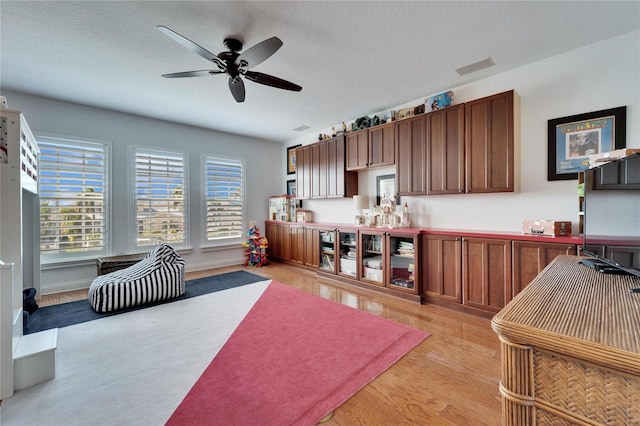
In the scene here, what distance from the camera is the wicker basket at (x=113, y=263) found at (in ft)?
13.1

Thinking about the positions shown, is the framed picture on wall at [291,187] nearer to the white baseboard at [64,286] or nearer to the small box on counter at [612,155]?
the white baseboard at [64,286]

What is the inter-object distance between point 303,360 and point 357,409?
0.62m

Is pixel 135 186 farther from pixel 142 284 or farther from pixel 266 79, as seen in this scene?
pixel 266 79

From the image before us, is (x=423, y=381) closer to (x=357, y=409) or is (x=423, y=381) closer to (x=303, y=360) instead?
(x=357, y=409)

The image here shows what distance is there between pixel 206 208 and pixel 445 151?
4457 millimetres

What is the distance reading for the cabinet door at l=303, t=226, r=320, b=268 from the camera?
16.3ft

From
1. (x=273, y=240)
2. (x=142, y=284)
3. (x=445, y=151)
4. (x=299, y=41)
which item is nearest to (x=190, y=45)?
(x=299, y=41)

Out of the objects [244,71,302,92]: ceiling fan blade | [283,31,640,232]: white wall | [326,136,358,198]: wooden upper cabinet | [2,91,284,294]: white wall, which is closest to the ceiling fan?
[244,71,302,92]: ceiling fan blade

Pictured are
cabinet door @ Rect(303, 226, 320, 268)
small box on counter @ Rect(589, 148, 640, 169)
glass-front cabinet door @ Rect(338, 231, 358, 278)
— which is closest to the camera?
small box on counter @ Rect(589, 148, 640, 169)

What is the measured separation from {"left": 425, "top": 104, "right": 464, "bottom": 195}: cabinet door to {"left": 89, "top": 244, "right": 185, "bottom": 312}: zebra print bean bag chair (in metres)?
3.61

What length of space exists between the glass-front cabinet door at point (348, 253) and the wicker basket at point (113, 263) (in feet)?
10.5

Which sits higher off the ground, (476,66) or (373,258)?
(476,66)

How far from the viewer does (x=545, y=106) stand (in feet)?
9.75

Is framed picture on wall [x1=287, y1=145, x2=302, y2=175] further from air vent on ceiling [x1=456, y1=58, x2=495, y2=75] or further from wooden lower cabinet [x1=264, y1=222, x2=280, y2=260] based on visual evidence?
air vent on ceiling [x1=456, y1=58, x2=495, y2=75]
